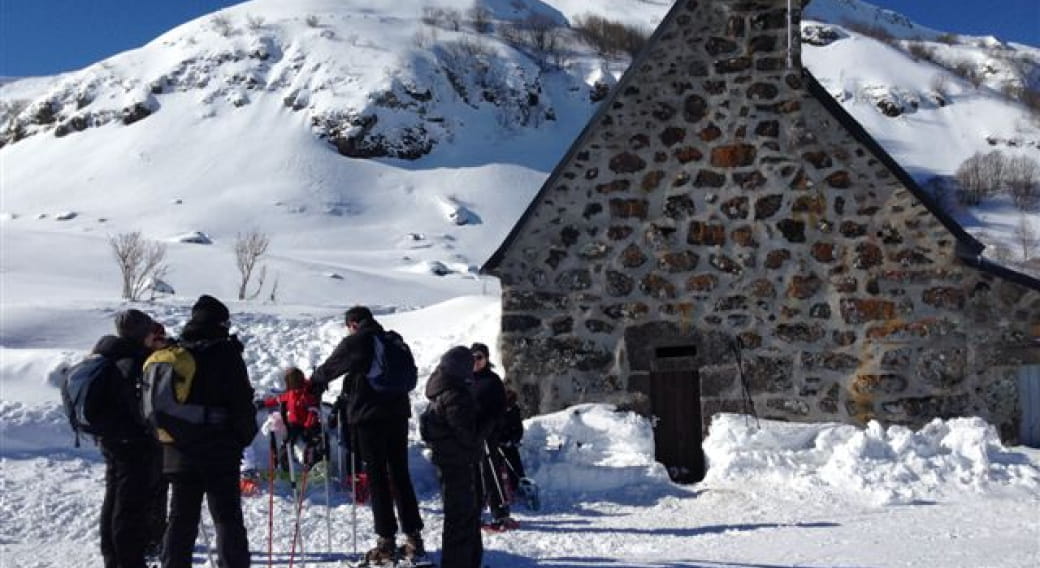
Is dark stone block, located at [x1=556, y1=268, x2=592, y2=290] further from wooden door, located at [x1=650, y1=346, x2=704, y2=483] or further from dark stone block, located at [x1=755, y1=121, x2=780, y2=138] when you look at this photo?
dark stone block, located at [x1=755, y1=121, x2=780, y2=138]

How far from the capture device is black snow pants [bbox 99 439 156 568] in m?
5.16

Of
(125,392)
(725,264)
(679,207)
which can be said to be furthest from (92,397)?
(725,264)

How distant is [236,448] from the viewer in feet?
15.9

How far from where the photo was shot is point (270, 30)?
74.8 metres

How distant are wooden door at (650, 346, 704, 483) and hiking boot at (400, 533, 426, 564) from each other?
13.7 ft

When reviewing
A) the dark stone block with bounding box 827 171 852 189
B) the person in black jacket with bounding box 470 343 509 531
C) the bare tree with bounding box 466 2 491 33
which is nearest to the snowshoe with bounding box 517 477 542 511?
the person in black jacket with bounding box 470 343 509 531

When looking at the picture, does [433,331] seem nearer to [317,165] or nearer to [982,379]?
[982,379]

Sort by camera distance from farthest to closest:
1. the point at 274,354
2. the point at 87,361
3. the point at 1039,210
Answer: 1. the point at 1039,210
2. the point at 274,354
3. the point at 87,361

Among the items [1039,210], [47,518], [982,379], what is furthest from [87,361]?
[1039,210]

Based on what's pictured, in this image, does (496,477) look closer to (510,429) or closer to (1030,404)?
(510,429)

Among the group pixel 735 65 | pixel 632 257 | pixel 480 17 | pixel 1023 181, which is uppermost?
pixel 480 17

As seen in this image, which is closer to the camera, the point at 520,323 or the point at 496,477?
the point at 496,477

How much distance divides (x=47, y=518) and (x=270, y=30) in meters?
72.9

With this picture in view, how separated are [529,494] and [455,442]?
2703 millimetres
